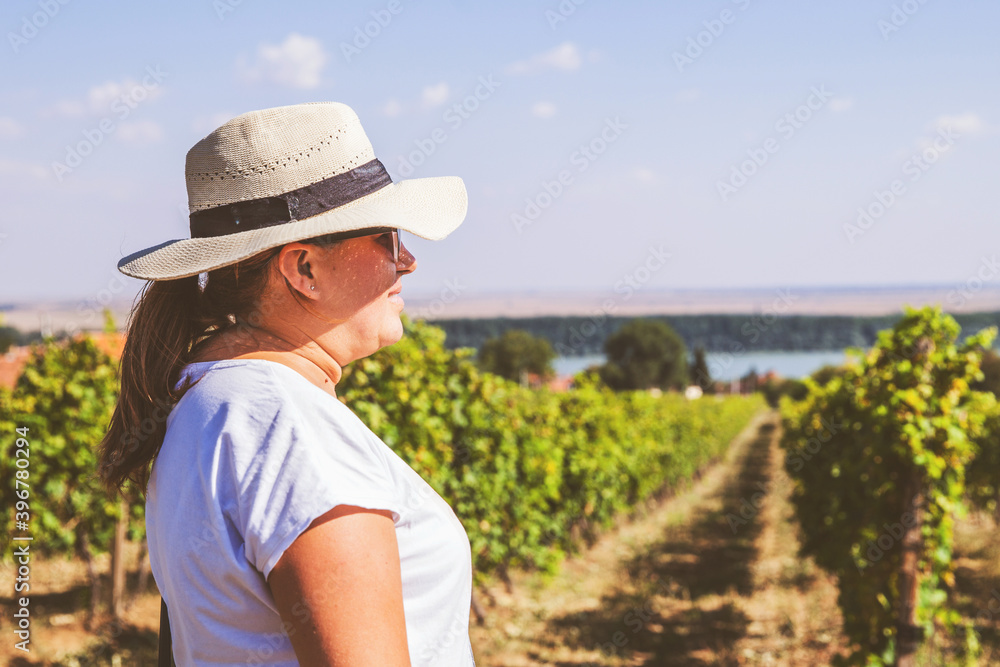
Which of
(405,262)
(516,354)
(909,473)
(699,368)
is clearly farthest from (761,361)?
(405,262)

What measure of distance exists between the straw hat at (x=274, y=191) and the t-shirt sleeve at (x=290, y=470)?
10.7 inches

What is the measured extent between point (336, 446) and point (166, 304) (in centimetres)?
51

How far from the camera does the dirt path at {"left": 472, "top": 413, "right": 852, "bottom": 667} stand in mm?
7133

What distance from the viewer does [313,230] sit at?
109 cm

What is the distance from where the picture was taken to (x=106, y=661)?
18.9ft

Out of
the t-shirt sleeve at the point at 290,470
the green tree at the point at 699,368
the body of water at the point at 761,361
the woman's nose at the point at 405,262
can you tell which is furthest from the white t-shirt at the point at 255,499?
the green tree at the point at 699,368

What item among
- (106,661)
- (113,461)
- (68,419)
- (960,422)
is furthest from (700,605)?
(113,461)

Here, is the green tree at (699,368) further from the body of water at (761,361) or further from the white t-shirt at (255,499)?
the white t-shirt at (255,499)

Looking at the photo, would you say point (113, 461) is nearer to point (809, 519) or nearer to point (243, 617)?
point (243, 617)

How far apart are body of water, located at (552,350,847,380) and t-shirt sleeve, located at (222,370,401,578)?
12569 mm

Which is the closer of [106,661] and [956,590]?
[106,661]

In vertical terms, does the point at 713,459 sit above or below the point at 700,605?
below

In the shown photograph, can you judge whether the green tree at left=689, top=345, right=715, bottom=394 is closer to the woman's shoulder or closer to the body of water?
the body of water

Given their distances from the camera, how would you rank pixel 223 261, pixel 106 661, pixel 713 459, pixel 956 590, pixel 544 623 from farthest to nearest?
pixel 713 459 < pixel 956 590 < pixel 544 623 < pixel 106 661 < pixel 223 261
